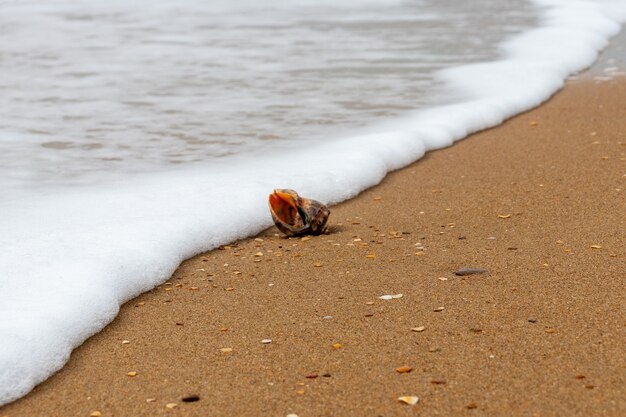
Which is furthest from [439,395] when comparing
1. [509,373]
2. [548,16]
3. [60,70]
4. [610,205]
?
[548,16]

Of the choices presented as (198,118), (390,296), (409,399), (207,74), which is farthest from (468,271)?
(207,74)

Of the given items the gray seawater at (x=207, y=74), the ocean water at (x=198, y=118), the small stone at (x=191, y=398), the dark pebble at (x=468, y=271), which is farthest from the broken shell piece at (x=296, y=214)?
the small stone at (x=191, y=398)

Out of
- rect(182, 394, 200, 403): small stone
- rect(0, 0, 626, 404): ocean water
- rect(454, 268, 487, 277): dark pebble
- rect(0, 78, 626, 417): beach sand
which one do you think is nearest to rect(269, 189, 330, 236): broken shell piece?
rect(0, 78, 626, 417): beach sand

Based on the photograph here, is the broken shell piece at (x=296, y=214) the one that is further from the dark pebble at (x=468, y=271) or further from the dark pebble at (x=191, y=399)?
the dark pebble at (x=191, y=399)

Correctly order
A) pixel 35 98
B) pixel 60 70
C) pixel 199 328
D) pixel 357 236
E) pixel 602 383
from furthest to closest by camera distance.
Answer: pixel 60 70, pixel 35 98, pixel 357 236, pixel 199 328, pixel 602 383

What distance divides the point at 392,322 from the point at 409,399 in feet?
1.86

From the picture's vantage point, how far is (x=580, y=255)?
→ 360 cm

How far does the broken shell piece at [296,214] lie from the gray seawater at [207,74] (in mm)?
1454

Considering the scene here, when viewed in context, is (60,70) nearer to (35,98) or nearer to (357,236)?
(35,98)

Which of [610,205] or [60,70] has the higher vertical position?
[60,70]

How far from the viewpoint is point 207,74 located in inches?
357

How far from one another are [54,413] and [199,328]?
65cm

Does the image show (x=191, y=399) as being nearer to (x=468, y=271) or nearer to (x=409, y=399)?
(x=409, y=399)

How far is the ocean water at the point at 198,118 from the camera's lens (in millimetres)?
3586
